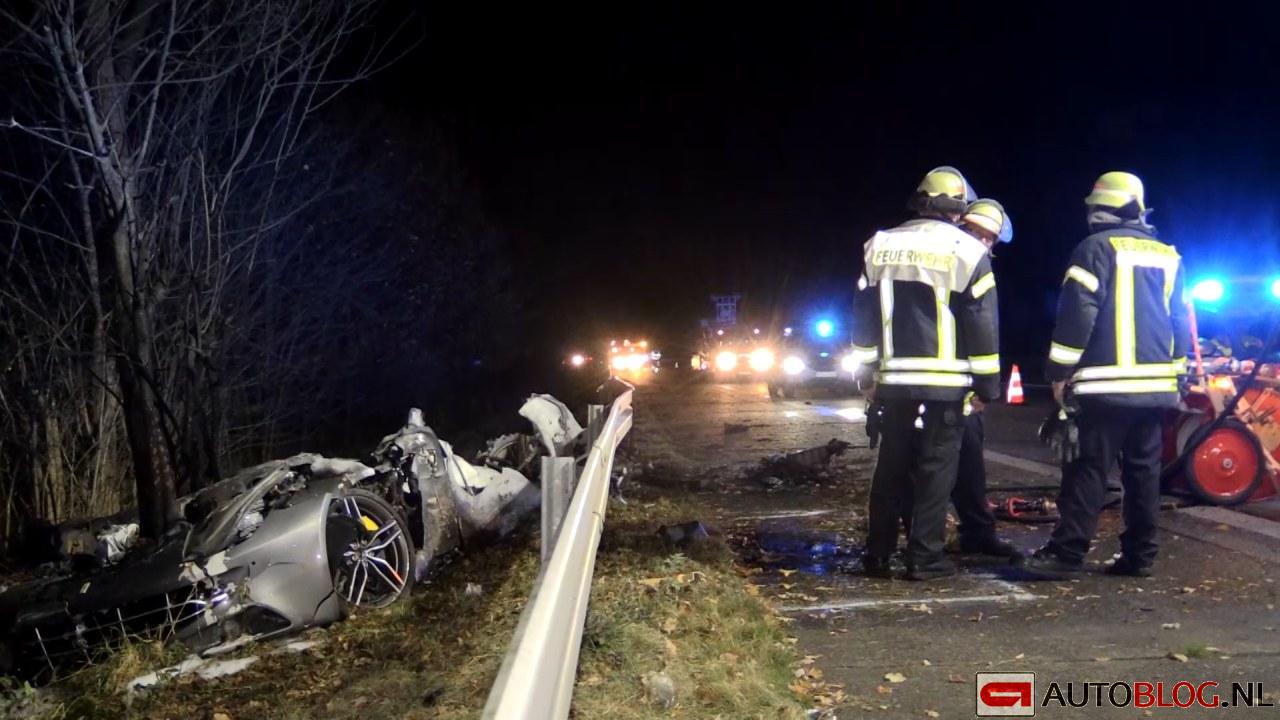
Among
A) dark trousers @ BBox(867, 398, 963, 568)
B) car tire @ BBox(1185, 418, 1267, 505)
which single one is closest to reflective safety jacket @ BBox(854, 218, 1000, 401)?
dark trousers @ BBox(867, 398, 963, 568)

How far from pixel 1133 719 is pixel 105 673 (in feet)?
14.9

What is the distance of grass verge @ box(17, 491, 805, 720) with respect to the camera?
397cm

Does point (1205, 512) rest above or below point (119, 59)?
below

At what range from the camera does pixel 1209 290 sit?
814 cm

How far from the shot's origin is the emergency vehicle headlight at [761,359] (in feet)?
87.3

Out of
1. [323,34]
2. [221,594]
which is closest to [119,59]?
[323,34]

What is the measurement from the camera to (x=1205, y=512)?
7.33 metres

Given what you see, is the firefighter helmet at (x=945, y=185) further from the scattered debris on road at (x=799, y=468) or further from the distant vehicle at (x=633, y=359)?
the distant vehicle at (x=633, y=359)

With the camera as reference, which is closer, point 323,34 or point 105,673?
point 105,673

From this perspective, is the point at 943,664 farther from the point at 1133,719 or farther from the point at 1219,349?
the point at 1219,349

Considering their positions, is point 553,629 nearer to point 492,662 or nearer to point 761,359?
point 492,662

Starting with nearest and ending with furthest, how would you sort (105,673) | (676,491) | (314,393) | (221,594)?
(105,673), (221,594), (676,491), (314,393)

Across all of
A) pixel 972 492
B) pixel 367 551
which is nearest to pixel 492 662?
pixel 367 551

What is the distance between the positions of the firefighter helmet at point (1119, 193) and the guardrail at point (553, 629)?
133 inches
